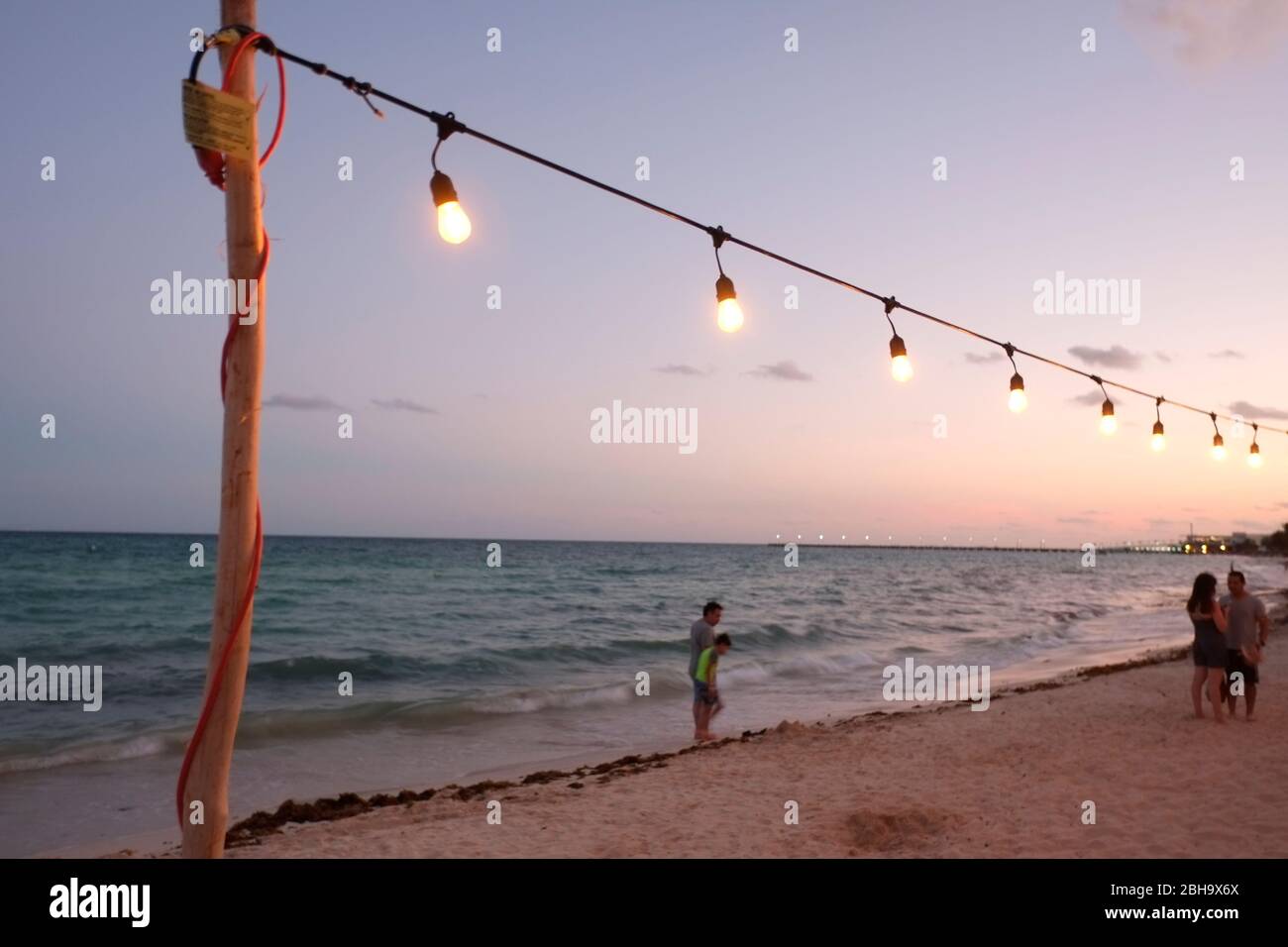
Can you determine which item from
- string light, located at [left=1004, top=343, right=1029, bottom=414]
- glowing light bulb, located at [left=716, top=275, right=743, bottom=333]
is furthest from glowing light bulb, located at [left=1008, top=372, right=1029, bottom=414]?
glowing light bulb, located at [left=716, top=275, right=743, bottom=333]

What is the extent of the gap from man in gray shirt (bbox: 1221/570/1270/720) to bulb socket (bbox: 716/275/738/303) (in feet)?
26.4

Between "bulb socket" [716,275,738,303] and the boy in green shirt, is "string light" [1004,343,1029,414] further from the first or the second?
the boy in green shirt

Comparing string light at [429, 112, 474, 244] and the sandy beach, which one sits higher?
string light at [429, 112, 474, 244]

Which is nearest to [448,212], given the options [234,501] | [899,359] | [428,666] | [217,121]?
[217,121]

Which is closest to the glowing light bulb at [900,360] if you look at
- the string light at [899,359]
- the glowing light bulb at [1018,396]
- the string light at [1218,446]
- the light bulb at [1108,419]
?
the string light at [899,359]

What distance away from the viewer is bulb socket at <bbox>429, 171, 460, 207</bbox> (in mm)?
3250

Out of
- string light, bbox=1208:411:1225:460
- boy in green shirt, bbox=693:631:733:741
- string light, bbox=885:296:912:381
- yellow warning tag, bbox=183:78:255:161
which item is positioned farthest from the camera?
boy in green shirt, bbox=693:631:733:741

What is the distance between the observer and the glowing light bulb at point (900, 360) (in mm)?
5402

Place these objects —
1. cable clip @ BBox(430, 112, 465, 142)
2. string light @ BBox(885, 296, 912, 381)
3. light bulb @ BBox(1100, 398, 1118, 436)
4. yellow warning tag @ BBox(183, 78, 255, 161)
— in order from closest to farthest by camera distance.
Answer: yellow warning tag @ BBox(183, 78, 255, 161) < cable clip @ BBox(430, 112, 465, 142) < string light @ BBox(885, 296, 912, 381) < light bulb @ BBox(1100, 398, 1118, 436)

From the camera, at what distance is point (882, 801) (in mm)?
7242

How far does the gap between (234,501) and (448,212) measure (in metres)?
1.37

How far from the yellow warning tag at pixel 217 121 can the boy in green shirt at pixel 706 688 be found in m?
9.05
